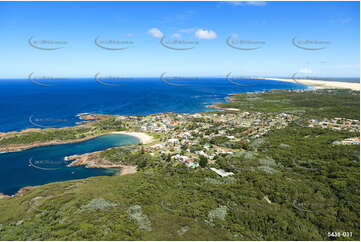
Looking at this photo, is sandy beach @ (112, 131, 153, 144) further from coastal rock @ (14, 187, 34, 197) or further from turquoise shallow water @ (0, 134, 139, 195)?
coastal rock @ (14, 187, 34, 197)

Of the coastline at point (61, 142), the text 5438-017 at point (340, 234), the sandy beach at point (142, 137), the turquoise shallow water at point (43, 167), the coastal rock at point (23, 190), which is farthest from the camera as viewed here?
the sandy beach at point (142, 137)

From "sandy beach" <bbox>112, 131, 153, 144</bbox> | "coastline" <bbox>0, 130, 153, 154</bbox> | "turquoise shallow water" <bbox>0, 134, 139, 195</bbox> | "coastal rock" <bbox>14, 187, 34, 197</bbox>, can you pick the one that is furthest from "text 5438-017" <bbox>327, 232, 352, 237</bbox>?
"coastal rock" <bbox>14, 187, 34, 197</bbox>

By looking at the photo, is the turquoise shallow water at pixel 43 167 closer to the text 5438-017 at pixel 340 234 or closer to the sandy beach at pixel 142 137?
the sandy beach at pixel 142 137

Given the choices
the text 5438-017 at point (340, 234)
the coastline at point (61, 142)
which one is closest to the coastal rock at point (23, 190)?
the coastline at point (61, 142)

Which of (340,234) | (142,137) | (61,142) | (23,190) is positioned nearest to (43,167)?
(23,190)

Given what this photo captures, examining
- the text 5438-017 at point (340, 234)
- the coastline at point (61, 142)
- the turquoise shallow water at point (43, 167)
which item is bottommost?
the turquoise shallow water at point (43, 167)

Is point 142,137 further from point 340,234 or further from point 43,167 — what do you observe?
point 340,234

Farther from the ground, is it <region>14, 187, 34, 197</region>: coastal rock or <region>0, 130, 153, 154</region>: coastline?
<region>0, 130, 153, 154</region>: coastline

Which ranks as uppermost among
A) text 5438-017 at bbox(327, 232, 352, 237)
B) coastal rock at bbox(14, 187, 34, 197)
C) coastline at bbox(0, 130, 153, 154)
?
text 5438-017 at bbox(327, 232, 352, 237)

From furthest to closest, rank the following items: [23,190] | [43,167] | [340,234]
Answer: [43,167]
[23,190]
[340,234]

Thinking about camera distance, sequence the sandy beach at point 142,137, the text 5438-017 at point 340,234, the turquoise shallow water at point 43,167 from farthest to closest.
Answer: the sandy beach at point 142,137 → the turquoise shallow water at point 43,167 → the text 5438-017 at point 340,234
